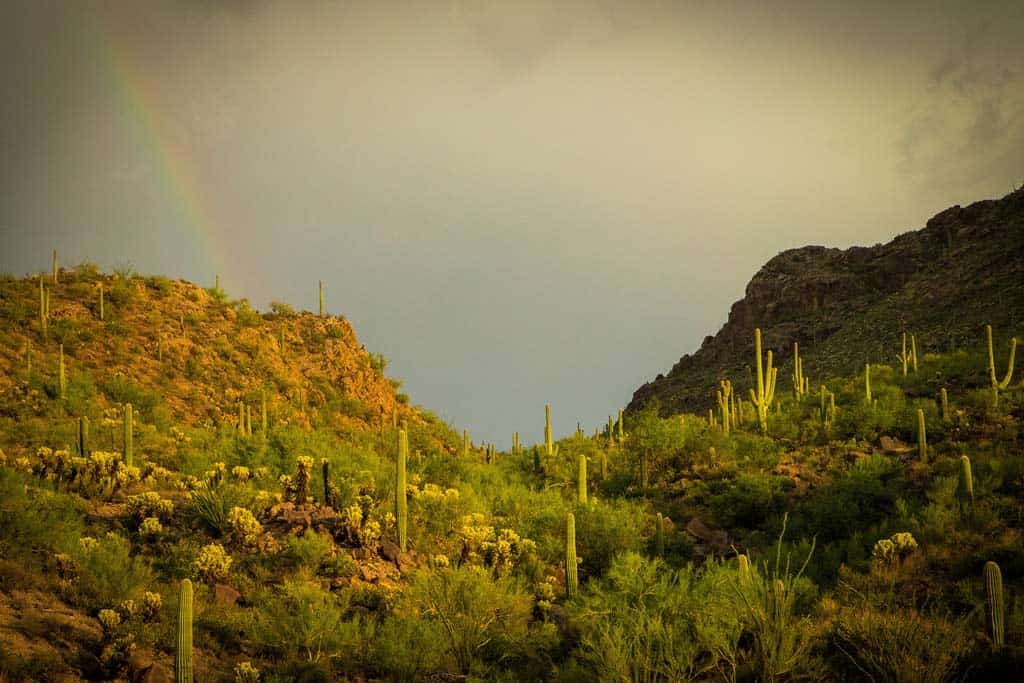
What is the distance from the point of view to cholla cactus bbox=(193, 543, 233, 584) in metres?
11.6

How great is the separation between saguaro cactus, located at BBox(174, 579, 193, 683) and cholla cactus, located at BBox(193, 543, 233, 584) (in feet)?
10.0

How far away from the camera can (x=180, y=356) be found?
1051 inches

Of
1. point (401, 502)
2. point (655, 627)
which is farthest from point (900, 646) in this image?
point (401, 502)

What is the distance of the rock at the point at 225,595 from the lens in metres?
11.1

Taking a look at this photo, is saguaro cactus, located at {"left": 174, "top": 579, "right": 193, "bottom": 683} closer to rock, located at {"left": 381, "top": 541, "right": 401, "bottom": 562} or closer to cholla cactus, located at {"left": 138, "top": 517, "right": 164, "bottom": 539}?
cholla cactus, located at {"left": 138, "top": 517, "right": 164, "bottom": 539}

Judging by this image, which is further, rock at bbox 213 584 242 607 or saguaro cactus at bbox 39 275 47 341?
saguaro cactus at bbox 39 275 47 341

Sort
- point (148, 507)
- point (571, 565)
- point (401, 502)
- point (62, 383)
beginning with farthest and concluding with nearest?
1. point (62, 383)
2. point (401, 502)
3. point (571, 565)
4. point (148, 507)

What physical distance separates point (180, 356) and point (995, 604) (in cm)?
2738

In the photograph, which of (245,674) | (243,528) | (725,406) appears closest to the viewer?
(245,674)

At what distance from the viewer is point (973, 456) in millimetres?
19625

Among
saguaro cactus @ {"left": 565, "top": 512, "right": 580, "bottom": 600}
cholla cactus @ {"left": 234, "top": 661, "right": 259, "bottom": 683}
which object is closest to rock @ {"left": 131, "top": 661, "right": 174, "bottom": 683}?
cholla cactus @ {"left": 234, "top": 661, "right": 259, "bottom": 683}

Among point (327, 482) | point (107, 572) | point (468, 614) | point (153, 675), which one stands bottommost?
point (468, 614)

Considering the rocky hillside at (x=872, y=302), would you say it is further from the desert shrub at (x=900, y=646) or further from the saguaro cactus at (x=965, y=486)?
the desert shrub at (x=900, y=646)

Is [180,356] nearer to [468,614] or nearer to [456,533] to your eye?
[456,533]
